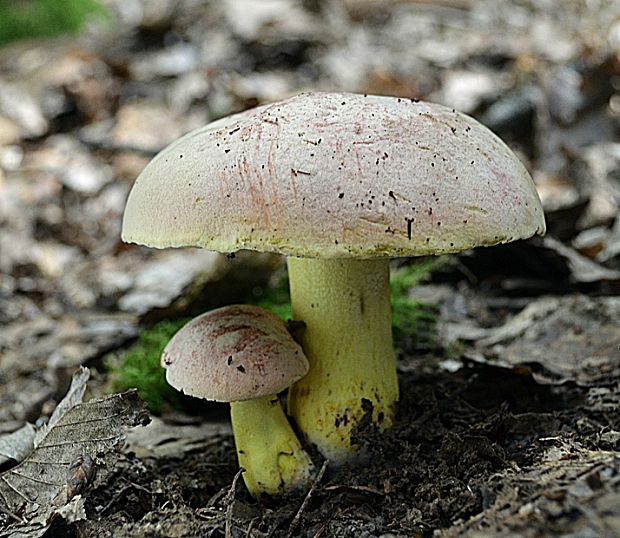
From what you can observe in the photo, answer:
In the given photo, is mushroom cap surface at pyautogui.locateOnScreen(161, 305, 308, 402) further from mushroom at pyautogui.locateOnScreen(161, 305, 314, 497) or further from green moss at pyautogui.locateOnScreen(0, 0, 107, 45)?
green moss at pyautogui.locateOnScreen(0, 0, 107, 45)

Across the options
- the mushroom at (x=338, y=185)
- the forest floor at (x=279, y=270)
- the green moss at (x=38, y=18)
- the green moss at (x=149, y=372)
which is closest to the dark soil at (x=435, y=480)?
the forest floor at (x=279, y=270)

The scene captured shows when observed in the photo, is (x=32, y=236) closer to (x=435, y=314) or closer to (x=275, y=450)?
(x=435, y=314)

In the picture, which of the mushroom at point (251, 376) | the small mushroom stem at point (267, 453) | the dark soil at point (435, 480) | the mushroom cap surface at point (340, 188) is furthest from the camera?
the small mushroom stem at point (267, 453)

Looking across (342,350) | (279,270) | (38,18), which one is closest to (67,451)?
(342,350)

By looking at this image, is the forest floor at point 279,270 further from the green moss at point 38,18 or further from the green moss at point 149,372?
the green moss at point 38,18

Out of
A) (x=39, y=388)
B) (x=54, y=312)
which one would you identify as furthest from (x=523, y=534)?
(x=54, y=312)

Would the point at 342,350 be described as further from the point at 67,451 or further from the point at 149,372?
the point at 149,372
